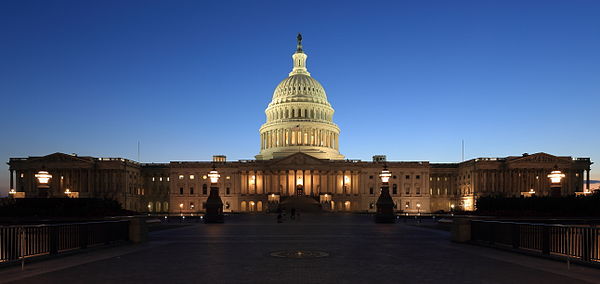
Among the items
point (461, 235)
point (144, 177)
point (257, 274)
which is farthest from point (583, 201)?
point (144, 177)

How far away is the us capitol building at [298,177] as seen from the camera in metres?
133

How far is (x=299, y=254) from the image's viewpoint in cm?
2252

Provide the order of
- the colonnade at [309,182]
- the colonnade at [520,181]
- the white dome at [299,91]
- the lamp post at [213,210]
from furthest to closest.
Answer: the white dome at [299,91] < the colonnade at [309,182] < the colonnade at [520,181] < the lamp post at [213,210]

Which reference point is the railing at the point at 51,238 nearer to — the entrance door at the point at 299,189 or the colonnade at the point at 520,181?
the entrance door at the point at 299,189

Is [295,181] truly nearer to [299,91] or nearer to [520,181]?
[299,91]

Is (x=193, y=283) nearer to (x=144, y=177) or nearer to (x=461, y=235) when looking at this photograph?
(x=461, y=235)

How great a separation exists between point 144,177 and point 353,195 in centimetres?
6132

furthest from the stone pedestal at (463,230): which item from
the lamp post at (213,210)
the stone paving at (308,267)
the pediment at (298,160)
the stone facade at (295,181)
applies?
the pediment at (298,160)

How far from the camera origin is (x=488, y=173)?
13438 cm

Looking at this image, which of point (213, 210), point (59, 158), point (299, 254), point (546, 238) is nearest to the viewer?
point (546, 238)

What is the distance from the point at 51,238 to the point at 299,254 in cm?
1050

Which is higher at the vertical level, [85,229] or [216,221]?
[85,229]

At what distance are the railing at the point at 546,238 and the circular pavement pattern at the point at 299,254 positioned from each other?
29.9 feet

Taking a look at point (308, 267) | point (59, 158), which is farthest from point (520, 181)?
point (308, 267)
